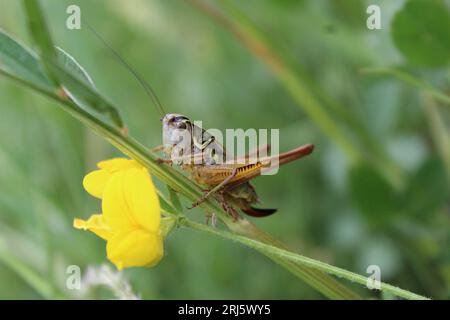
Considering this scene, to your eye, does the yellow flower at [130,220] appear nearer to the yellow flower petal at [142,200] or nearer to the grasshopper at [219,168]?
the yellow flower petal at [142,200]

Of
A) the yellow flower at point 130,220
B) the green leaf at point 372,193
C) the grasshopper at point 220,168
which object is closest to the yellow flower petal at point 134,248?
the yellow flower at point 130,220

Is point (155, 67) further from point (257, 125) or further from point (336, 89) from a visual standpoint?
point (336, 89)

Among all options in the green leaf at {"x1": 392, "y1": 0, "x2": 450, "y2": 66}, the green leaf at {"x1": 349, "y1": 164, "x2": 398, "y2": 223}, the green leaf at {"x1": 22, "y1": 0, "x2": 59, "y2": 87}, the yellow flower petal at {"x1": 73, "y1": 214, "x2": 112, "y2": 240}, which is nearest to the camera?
the green leaf at {"x1": 22, "y1": 0, "x2": 59, "y2": 87}

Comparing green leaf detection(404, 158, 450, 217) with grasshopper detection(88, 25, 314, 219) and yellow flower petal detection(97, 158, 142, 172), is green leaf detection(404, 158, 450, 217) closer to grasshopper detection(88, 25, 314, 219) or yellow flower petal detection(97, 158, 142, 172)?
grasshopper detection(88, 25, 314, 219)

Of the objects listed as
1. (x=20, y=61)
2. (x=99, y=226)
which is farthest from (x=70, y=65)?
(x=99, y=226)

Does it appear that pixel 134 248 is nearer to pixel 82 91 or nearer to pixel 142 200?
pixel 142 200

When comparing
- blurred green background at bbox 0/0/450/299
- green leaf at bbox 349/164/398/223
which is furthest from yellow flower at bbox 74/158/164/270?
green leaf at bbox 349/164/398/223
